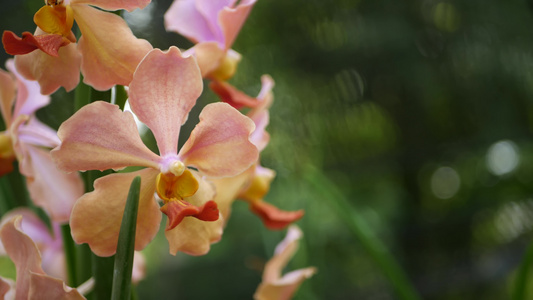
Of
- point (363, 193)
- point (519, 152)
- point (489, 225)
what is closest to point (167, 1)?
point (363, 193)

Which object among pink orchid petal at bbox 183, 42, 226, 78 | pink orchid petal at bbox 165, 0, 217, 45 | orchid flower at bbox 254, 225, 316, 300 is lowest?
orchid flower at bbox 254, 225, 316, 300

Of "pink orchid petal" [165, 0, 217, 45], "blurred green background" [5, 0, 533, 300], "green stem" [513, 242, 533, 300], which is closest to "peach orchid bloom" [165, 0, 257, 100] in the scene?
"pink orchid petal" [165, 0, 217, 45]

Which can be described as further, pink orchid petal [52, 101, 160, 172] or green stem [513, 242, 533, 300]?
green stem [513, 242, 533, 300]

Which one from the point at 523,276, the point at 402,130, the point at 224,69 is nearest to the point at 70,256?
the point at 224,69

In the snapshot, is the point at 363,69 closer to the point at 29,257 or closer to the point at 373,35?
the point at 373,35

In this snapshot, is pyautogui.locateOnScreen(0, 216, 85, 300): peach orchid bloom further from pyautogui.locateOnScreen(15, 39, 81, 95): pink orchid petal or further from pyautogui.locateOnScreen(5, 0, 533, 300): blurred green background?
pyautogui.locateOnScreen(5, 0, 533, 300): blurred green background

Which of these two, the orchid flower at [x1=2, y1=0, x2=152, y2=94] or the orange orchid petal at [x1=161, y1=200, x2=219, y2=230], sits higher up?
the orchid flower at [x1=2, y1=0, x2=152, y2=94]
